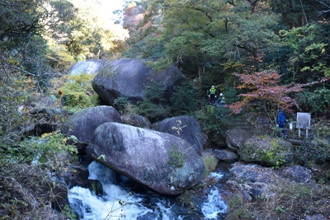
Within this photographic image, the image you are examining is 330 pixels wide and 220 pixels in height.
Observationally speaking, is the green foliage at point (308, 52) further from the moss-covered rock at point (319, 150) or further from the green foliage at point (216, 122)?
the green foliage at point (216, 122)

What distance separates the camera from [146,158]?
23.8 ft

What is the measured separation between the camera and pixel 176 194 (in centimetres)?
732

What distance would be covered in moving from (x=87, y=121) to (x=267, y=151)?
19.6ft

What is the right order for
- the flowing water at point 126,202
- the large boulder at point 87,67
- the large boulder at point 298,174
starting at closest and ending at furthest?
the flowing water at point 126,202
the large boulder at point 298,174
the large boulder at point 87,67

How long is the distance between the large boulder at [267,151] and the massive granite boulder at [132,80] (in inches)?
165

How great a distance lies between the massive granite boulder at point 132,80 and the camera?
1175 cm

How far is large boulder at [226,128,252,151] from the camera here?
9.95 m

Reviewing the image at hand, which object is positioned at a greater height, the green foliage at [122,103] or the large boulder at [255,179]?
the green foliage at [122,103]

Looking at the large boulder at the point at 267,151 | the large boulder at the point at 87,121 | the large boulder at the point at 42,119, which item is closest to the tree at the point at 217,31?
the large boulder at the point at 267,151

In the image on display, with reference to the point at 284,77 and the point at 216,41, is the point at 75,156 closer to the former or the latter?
the point at 216,41

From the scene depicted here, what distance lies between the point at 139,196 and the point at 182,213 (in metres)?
1.31

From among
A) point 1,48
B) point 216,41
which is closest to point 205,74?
point 216,41

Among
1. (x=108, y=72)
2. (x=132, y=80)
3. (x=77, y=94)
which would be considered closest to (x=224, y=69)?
(x=132, y=80)

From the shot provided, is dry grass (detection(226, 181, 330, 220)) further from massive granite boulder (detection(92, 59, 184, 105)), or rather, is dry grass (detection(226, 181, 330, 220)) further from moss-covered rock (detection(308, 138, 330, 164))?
massive granite boulder (detection(92, 59, 184, 105))
